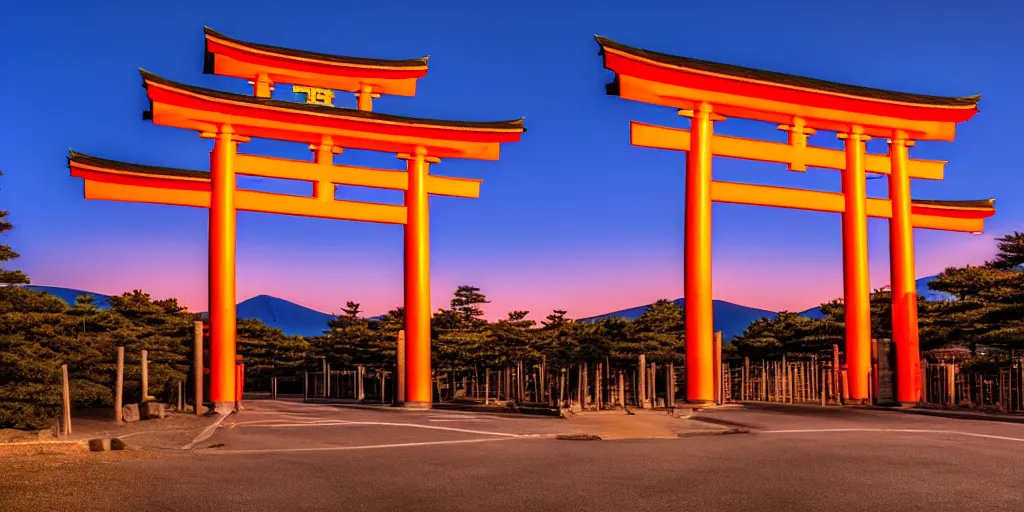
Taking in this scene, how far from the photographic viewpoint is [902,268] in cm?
2389

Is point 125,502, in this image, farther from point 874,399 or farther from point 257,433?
point 874,399

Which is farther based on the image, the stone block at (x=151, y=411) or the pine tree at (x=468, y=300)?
the pine tree at (x=468, y=300)

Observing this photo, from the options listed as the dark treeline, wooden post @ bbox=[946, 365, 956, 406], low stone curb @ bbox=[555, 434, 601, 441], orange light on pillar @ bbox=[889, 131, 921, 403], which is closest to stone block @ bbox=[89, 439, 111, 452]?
the dark treeline

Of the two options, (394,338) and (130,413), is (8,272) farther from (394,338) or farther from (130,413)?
(394,338)

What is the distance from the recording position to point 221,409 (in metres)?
21.0

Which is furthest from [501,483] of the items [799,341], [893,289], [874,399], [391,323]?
[391,323]

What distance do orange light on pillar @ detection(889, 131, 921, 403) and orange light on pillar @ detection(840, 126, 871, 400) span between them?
3.05ft

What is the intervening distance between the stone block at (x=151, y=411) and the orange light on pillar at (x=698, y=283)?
10.9 metres

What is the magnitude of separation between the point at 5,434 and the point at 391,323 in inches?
1026

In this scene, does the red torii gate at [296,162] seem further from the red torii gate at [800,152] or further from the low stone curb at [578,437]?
the low stone curb at [578,437]

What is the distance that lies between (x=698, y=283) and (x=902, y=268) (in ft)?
21.0

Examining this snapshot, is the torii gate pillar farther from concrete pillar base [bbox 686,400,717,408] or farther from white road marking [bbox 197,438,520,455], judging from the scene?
concrete pillar base [bbox 686,400,717,408]

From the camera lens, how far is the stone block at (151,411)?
63.7ft

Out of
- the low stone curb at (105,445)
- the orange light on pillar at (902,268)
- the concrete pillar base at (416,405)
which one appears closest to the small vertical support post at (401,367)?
the concrete pillar base at (416,405)
